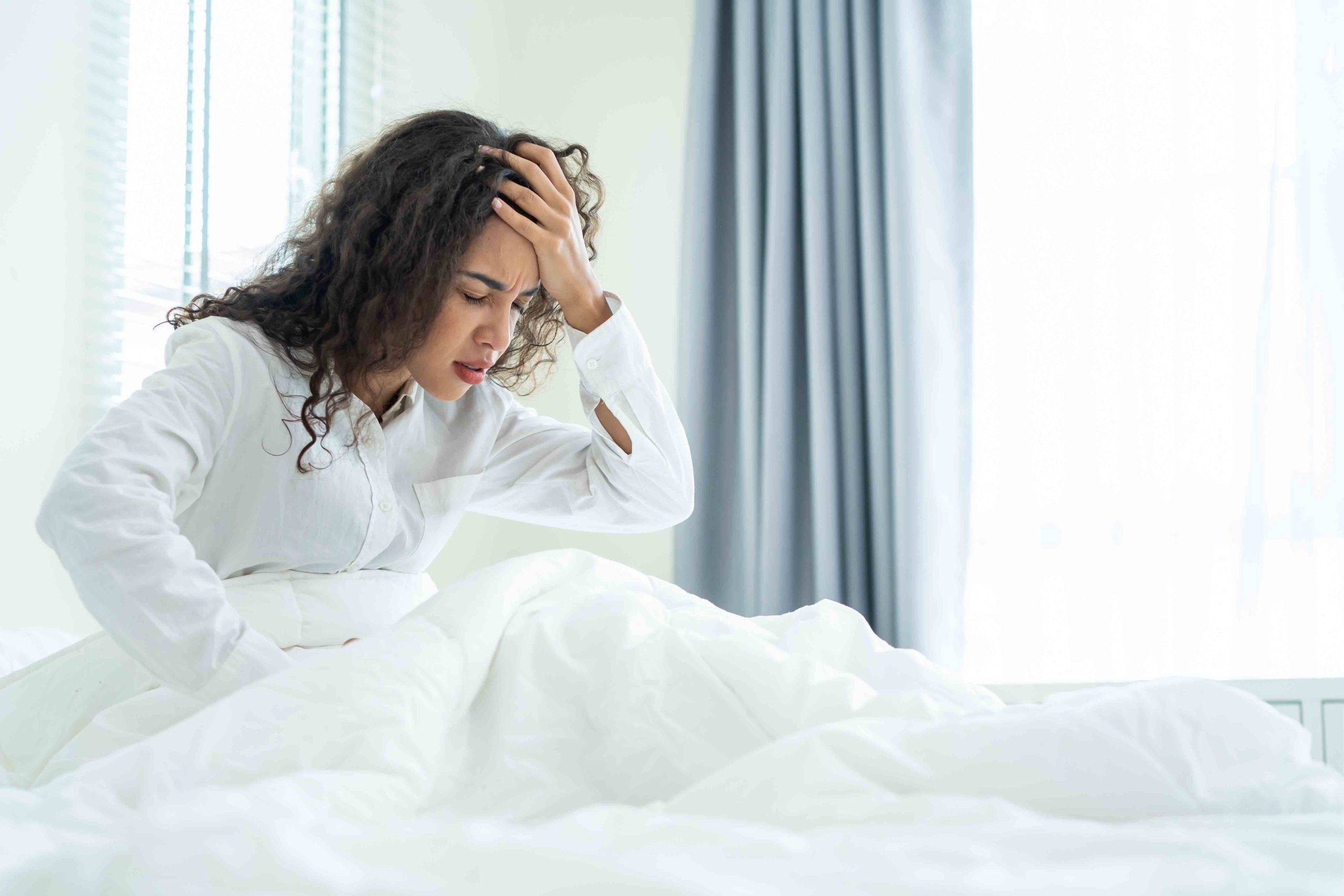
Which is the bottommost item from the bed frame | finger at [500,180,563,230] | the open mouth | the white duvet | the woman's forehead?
the bed frame

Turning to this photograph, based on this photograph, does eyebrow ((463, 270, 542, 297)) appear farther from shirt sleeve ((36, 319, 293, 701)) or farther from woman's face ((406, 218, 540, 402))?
shirt sleeve ((36, 319, 293, 701))

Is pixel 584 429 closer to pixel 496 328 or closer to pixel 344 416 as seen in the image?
pixel 496 328

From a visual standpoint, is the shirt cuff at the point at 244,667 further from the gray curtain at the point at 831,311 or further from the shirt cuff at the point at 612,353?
the gray curtain at the point at 831,311

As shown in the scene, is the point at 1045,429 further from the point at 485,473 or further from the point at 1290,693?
the point at 485,473

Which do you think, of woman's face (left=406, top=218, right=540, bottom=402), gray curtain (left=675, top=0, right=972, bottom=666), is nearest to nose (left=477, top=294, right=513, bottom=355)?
woman's face (left=406, top=218, right=540, bottom=402)

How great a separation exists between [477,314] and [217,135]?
118 cm

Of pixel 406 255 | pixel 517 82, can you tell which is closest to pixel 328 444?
pixel 406 255

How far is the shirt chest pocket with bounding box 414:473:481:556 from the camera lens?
50.4 inches

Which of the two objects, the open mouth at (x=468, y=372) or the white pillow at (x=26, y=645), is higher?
the open mouth at (x=468, y=372)

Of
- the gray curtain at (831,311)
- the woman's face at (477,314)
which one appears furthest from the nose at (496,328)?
the gray curtain at (831,311)

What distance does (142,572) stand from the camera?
87 centimetres

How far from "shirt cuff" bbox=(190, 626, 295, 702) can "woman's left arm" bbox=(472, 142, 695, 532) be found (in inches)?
22.0

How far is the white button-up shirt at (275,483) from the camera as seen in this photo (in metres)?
0.87

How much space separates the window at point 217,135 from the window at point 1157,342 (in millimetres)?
1521
